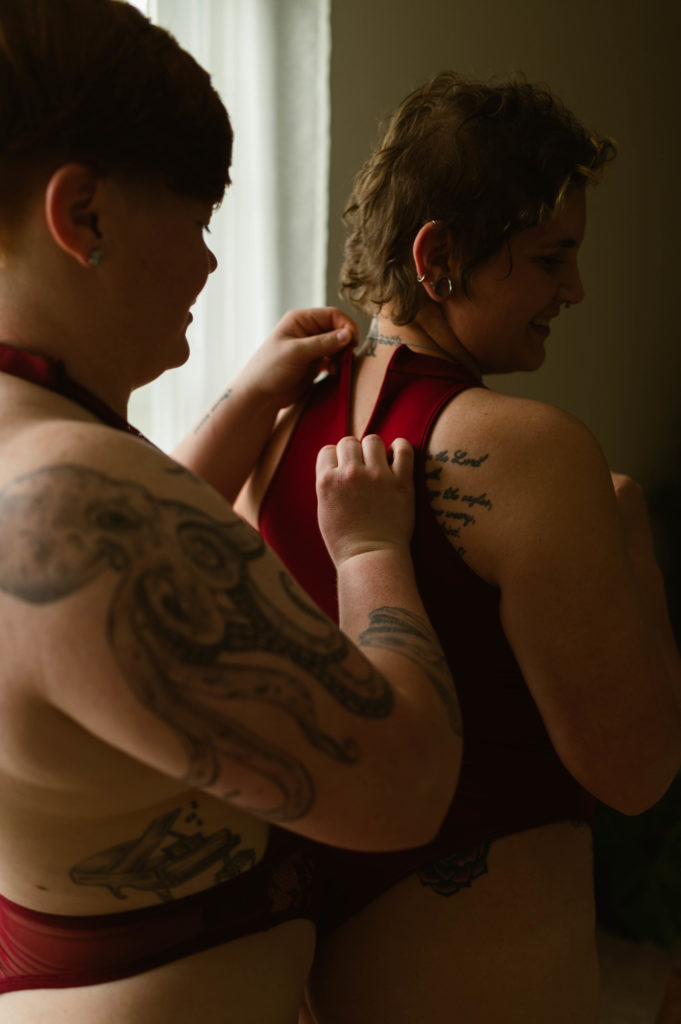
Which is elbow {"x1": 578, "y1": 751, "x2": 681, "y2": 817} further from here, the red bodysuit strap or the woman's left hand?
the woman's left hand

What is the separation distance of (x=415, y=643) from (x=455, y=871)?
0.37 meters

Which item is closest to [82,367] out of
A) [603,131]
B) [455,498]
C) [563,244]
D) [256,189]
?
[455,498]

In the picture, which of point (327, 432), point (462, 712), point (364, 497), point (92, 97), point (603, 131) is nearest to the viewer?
point (92, 97)

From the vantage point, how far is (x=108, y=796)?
0.70m

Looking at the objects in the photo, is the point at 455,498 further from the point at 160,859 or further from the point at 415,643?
A: the point at 160,859

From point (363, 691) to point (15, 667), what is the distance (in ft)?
0.78

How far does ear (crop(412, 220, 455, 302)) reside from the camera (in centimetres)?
107

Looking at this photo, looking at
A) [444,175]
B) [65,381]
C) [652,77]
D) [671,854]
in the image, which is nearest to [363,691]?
[65,381]

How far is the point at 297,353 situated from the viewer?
3.94ft

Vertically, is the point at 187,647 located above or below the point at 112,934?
above

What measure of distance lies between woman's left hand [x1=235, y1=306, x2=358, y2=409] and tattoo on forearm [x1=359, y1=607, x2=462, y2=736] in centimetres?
51

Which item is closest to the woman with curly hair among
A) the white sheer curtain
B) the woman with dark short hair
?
the woman with dark short hair

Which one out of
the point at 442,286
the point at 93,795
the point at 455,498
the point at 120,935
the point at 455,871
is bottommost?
the point at 455,871

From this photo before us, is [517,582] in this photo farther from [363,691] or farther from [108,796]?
[108,796]
